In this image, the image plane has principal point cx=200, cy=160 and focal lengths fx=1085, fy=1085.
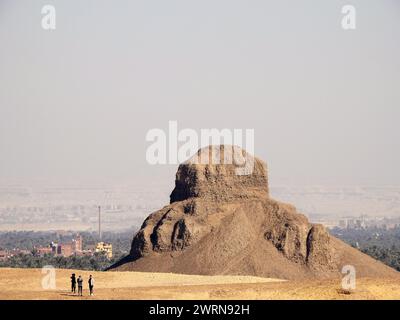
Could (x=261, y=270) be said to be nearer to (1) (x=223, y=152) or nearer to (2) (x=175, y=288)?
(1) (x=223, y=152)

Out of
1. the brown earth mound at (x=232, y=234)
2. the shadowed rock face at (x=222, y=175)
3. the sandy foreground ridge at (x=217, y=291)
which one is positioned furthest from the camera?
the shadowed rock face at (x=222, y=175)

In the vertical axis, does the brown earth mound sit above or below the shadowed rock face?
below

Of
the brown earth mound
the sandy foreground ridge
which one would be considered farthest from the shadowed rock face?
the sandy foreground ridge

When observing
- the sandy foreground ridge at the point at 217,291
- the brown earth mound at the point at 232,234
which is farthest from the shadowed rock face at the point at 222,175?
the sandy foreground ridge at the point at 217,291

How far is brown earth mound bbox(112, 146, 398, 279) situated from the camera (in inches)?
3145

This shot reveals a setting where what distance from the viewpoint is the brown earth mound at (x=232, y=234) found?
262ft

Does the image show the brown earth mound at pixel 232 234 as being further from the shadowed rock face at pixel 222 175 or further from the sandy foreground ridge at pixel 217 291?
the sandy foreground ridge at pixel 217 291

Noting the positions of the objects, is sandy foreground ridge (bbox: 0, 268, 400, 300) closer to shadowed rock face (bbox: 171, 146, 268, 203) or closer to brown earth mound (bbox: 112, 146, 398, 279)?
brown earth mound (bbox: 112, 146, 398, 279)

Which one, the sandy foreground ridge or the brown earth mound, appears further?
the brown earth mound

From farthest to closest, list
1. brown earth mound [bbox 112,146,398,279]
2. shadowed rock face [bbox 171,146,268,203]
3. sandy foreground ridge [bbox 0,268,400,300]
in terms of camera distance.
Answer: shadowed rock face [bbox 171,146,268,203]
brown earth mound [bbox 112,146,398,279]
sandy foreground ridge [bbox 0,268,400,300]

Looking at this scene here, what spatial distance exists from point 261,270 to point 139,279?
12.3m

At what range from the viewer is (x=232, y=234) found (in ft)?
270

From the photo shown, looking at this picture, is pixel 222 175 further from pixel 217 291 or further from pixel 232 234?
pixel 217 291

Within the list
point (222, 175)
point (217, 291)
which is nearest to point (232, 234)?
point (222, 175)
